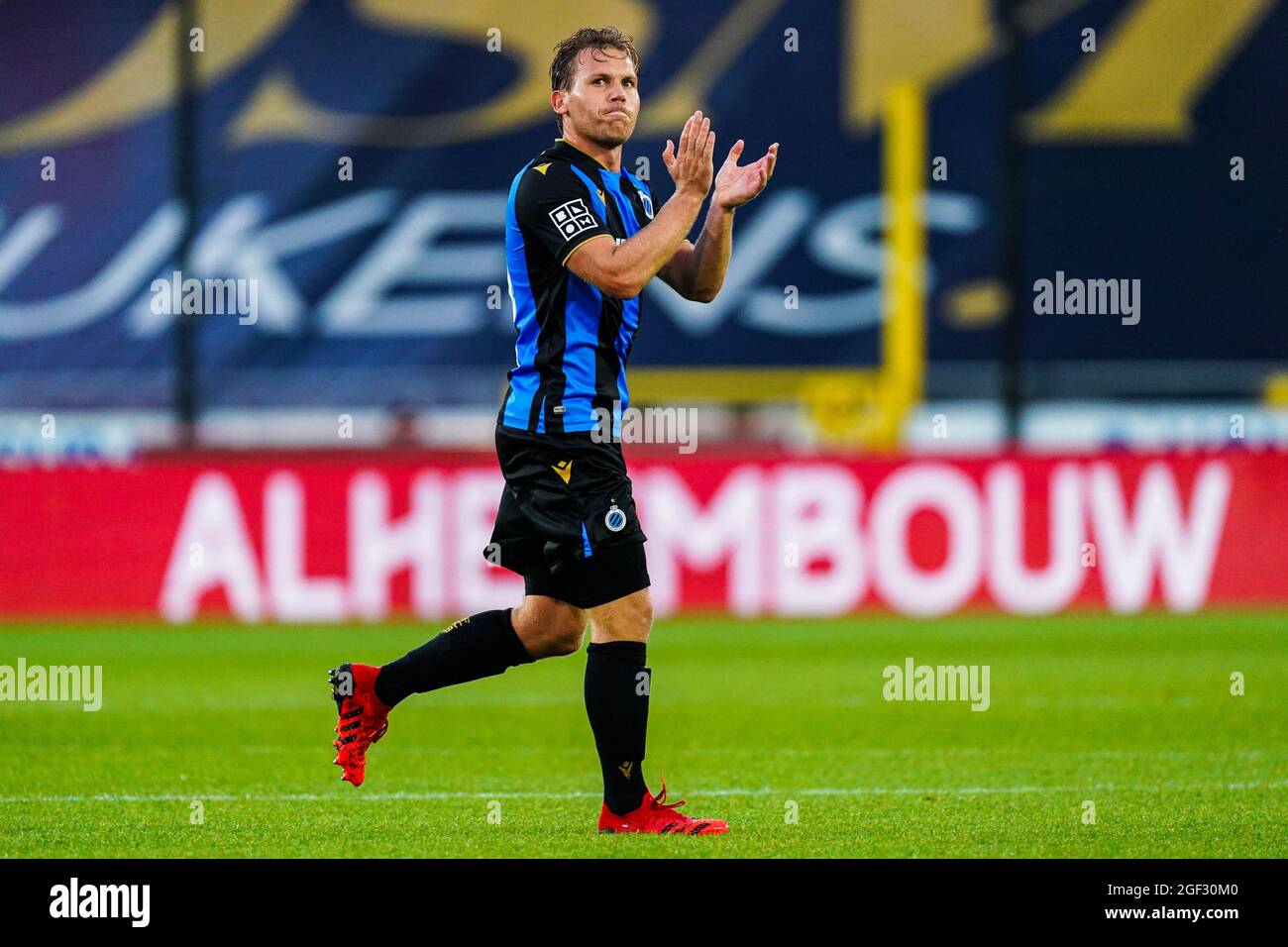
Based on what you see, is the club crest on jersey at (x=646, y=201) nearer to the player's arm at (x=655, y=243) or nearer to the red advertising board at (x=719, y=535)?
the player's arm at (x=655, y=243)

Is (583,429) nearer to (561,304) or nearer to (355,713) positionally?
(561,304)

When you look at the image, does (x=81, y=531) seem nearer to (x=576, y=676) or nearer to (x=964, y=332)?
(x=576, y=676)

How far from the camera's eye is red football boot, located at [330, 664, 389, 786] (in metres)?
6.03

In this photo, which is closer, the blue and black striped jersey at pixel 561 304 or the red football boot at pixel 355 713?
the blue and black striped jersey at pixel 561 304

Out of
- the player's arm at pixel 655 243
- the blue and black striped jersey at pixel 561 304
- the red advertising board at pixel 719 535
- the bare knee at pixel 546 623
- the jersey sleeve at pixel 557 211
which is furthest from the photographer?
the red advertising board at pixel 719 535

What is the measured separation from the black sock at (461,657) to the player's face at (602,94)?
1.43 metres

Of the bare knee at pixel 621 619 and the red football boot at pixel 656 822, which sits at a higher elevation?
the bare knee at pixel 621 619

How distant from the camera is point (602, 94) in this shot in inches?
229

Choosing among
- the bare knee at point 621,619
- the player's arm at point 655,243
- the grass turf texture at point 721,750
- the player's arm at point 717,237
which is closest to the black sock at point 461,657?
the bare knee at point 621,619

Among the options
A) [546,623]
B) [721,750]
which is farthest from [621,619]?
[721,750]

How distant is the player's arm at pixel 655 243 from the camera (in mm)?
5531

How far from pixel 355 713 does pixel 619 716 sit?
2.86ft

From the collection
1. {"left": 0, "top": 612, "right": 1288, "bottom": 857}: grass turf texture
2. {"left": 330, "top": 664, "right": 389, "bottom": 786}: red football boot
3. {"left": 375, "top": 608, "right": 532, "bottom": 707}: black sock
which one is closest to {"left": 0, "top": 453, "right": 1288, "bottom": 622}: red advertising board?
{"left": 0, "top": 612, "right": 1288, "bottom": 857}: grass turf texture

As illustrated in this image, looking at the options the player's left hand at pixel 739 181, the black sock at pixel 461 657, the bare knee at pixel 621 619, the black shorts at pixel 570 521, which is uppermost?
the player's left hand at pixel 739 181
